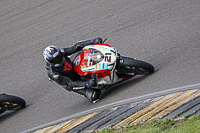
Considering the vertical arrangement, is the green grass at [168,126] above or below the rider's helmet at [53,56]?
below

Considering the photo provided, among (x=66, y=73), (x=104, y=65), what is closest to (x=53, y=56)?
(x=66, y=73)

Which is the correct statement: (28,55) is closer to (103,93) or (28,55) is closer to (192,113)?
(103,93)

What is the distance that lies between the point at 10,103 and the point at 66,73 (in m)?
1.69

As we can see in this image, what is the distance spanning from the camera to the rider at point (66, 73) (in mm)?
7824

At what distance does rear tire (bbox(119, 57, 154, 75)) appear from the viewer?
7.85 meters

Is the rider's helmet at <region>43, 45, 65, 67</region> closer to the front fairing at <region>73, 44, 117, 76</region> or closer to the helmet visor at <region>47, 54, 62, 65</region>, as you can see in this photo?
the helmet visor at <region>47, 54, 62, 65</region>

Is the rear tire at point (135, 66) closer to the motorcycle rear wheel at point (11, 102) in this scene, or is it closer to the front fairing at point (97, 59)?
the front fairing at point (97, 59)

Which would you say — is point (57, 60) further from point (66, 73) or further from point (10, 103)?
point (10, 103)

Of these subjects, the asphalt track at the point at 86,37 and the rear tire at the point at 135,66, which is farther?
the asphalt track at the point at 86,37

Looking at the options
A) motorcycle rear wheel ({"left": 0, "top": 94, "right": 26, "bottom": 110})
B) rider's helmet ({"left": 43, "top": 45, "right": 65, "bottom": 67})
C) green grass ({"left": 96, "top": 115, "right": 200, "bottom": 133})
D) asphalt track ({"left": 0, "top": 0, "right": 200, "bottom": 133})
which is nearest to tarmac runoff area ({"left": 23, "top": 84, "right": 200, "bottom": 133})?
green grass ({"left": 96, "top": 115, "right": 200, "bottom": 133})

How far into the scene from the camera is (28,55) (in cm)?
1155

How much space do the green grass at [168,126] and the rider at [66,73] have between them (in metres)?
1.94

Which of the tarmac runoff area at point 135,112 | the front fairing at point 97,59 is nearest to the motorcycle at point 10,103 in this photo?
the tarmac runoff area at point 135,112

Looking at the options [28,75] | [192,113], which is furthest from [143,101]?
[28,75]
